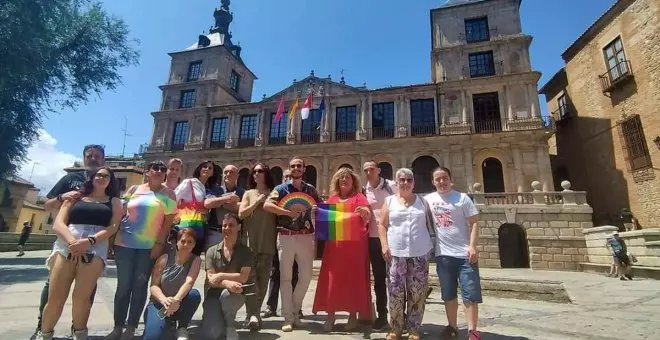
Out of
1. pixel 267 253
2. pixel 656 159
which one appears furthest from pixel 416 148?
pixel 267 253

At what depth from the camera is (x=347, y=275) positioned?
3506 millimetres

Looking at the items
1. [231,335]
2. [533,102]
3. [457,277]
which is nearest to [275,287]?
[231,335]

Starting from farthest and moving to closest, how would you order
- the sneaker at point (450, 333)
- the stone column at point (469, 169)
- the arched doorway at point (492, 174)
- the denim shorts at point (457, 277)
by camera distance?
the arched doorway at point (492, 174) → the stone column at point (469, 169) → the sneaker at point (450, 333) → the denim shorts at point (457, 277)

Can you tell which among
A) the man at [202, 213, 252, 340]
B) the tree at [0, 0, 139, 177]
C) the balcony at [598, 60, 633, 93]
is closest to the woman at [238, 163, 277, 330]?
the man at [202, 213, 252, 340]

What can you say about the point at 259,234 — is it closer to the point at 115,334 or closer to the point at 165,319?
the point at 165,319

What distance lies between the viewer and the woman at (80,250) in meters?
2.80

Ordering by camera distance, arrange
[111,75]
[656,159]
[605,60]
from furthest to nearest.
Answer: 1. [605,60]
2. [111,75]
3. [656,159]

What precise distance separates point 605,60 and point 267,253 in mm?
21269

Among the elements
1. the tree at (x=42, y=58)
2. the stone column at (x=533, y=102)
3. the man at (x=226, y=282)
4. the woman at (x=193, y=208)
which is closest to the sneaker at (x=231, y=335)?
the man at (x=226, y=282)

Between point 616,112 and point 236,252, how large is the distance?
20.4 metres

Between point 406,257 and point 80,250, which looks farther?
point 406,257

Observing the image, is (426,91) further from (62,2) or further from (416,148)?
(62,2)

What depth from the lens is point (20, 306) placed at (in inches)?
168

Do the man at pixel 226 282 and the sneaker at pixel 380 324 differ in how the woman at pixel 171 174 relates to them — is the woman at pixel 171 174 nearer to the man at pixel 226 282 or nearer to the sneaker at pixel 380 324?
the man at pixel 226 282
